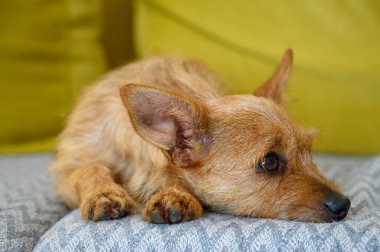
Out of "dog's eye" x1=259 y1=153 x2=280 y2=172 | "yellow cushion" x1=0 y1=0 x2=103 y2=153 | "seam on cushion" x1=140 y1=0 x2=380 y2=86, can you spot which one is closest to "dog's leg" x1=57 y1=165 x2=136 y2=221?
"dog's eye" x1=259 y1=153 x2=280 y2=172

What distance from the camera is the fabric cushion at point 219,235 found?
140 centimetres

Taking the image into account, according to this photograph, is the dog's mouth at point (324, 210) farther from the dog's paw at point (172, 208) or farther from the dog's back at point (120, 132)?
the dog's back at point (120, 132)

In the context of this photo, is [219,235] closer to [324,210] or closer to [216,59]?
[324,210]

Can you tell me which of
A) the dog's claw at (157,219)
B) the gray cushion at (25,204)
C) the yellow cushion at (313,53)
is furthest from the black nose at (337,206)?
the yellow cushion at (313,53)

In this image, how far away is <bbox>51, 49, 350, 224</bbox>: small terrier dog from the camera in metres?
1.59

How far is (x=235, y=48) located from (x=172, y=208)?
4.49ft

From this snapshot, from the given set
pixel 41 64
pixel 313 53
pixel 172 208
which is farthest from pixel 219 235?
pixel 41 64

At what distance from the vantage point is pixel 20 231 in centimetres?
169

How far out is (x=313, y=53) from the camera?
2670mm

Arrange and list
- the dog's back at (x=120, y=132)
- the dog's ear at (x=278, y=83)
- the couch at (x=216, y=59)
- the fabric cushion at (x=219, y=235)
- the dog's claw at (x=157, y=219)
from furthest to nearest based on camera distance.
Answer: the couch at (x=216, y=59) → the dog's ear at (x=278, y=83) → the dog's back at (x=120, y=132) → the dog's claw at (x=157, y=219) → the fabric cushion at (x=219, y=235)

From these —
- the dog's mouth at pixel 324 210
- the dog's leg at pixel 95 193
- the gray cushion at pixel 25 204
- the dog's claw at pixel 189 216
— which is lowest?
the gray cushion at pixel 25 204

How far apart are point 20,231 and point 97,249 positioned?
13.8 inches

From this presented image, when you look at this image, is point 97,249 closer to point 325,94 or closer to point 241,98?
point 241,98

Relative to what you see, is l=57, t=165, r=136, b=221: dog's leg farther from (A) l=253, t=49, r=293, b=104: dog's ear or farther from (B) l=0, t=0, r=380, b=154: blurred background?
(B) l=0, t=0, r=380, b=154: blurred background
